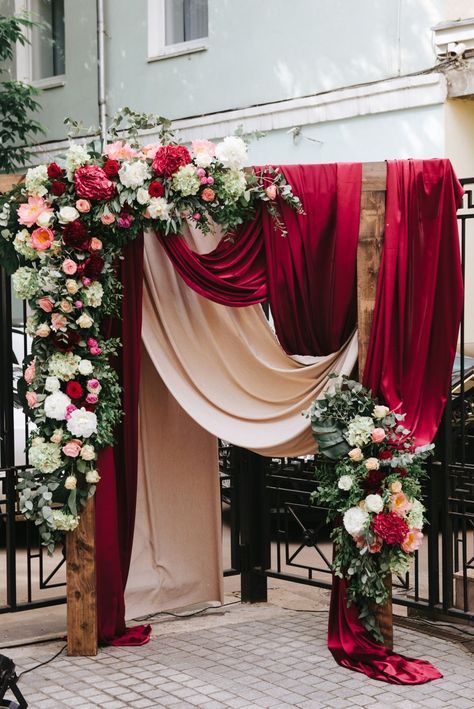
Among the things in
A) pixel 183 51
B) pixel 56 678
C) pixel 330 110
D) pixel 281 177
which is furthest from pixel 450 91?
pixel 56 678

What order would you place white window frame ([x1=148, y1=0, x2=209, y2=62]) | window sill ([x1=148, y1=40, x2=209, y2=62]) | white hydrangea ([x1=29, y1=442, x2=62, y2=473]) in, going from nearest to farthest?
white hydrangea ([x1=29, y1=442, x2=62, y2=473]) → window sill ([x1=148, y1=40, x2=209, y2=62]) → white window frame ([x1=148, y1=0, x2=209, y2=62])

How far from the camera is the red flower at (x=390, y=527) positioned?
5.64 m

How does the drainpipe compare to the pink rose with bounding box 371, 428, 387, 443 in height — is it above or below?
above

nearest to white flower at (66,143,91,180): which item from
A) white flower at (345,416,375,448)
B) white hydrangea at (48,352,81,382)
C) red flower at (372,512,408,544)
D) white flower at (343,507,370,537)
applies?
white hydrangea at (48,352,81,382)

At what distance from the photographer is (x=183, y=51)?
13.7 metres

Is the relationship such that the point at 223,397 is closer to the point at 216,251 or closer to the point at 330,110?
the point at 216,251

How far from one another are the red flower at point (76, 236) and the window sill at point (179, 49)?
27.1 ft

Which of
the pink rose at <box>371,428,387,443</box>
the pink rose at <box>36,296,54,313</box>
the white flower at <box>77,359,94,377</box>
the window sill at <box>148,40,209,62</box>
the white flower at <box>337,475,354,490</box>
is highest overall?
the window sill at <box>148,40,209,62</box>

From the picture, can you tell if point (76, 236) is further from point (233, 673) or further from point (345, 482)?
point (233, 673)

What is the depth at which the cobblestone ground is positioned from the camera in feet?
17.5

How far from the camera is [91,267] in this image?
587cm

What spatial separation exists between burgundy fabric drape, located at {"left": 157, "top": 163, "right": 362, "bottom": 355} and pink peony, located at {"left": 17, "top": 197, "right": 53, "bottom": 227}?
0.66 m

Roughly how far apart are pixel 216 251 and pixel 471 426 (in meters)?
2.76

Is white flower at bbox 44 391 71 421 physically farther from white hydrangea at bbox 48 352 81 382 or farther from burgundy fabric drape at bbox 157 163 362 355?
burgundy fabric drape at bbox 157 163 362 355
